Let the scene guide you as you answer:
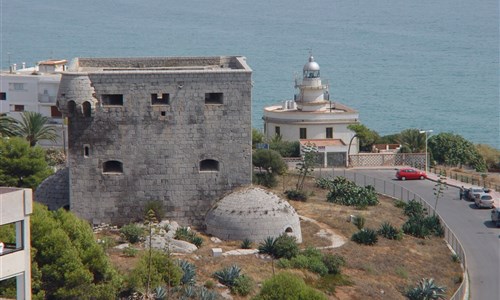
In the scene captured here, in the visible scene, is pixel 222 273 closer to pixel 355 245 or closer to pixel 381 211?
pixel 355 245

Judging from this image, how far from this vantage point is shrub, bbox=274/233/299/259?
34750 mm

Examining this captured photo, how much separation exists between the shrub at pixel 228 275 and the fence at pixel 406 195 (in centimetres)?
642

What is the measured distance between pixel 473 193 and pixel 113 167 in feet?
61.2

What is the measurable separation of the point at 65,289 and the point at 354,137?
116 feet

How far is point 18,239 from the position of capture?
21.4 metres

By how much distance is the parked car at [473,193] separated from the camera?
163 ft

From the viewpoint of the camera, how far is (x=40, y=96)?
7238 centimetres

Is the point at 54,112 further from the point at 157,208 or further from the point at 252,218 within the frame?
the point at 252,218

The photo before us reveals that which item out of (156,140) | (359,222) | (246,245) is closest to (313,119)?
(359,222)

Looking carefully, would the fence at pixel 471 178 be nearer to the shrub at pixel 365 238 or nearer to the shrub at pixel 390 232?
the shrub at pixel 390 232

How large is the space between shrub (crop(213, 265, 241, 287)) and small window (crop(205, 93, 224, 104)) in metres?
7.49

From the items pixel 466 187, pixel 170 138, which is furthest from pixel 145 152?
pixel 466 187

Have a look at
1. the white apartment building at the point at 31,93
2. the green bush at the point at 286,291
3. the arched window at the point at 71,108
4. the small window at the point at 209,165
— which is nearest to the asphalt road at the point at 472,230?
the small window at the point at 209,165

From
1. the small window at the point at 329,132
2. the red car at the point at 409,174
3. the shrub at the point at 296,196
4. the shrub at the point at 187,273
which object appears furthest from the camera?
the small window at the point at 329,132
